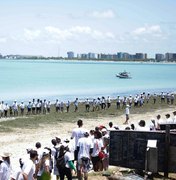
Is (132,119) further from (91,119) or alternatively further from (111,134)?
(111,134)

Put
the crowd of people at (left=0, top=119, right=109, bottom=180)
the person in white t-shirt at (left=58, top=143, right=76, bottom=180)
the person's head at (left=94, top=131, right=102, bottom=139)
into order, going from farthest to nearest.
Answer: the person's head at (left=94, top=131, right=102, bottom=139), the person in white t-shirt at (left=58, top=143, right=76, bottom=180), the crowd of people at (left=0, top=119, right=109, bottom=180)

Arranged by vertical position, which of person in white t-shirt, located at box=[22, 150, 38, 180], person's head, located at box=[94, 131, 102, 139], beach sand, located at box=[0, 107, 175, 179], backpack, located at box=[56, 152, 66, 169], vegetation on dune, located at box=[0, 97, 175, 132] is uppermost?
person's head, located at box=[94, 131, 102, 139]

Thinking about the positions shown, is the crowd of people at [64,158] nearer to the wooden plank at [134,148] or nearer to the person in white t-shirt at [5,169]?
the person in white t-shirt at [5,169]

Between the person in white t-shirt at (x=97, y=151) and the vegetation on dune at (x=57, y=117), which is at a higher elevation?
the person in white t-shirt at (x=97, y=151)

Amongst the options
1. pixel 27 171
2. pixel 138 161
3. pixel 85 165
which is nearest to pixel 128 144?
pixel 138 161

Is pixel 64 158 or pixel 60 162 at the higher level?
Answer: pixel 64 158

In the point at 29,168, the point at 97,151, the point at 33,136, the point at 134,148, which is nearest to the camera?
the point at 29,168

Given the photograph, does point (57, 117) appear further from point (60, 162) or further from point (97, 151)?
point (60, 162)

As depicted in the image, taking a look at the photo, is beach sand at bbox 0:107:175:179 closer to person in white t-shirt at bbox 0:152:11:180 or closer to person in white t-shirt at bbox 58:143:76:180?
person in white t-shirt at bbox 58:143:76:180

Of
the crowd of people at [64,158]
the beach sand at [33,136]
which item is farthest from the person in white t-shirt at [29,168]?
Result: the beach sand at [33,136]

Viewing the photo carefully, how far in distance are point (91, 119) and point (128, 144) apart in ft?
76.6

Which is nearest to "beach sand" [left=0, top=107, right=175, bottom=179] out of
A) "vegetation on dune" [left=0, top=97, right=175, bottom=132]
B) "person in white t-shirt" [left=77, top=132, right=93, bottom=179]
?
"vegetation on dune" [left=0, top=97, right=175, bottom=132]

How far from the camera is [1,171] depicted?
10398 mm

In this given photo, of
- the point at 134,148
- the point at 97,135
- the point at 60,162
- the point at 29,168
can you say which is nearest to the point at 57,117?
the point at 97,135
